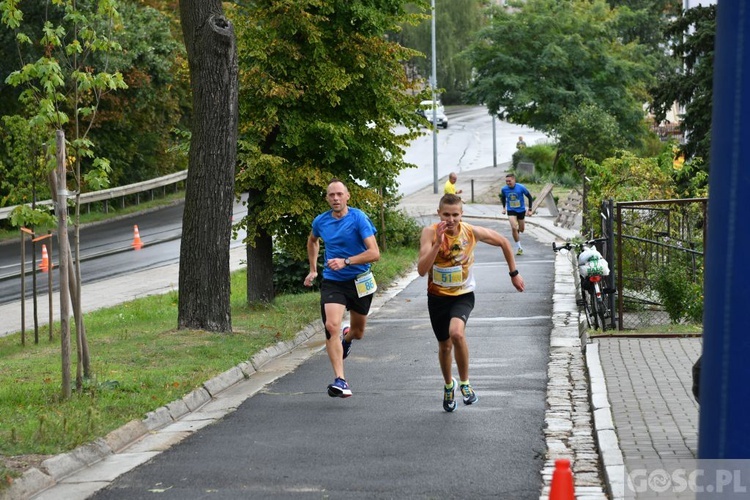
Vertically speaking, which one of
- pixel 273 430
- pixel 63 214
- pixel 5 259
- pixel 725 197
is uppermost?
pixel 725 197

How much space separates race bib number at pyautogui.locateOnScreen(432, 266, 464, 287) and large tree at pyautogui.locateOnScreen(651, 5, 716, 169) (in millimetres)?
18728

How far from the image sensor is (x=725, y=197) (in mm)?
3830

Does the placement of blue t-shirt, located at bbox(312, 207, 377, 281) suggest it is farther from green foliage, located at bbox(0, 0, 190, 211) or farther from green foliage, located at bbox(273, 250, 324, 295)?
green foliage, located at bbox(0, 0, 190, 211)

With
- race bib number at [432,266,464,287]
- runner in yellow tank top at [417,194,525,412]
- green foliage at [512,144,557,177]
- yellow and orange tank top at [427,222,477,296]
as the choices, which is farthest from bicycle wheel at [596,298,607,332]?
green foliage at [512,144,557,177]

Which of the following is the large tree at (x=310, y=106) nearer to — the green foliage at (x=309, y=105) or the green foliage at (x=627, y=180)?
the green foliage at (x=309, y=105)

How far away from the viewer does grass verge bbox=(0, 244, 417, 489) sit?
8.68 m

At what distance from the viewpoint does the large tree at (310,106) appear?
696 inches

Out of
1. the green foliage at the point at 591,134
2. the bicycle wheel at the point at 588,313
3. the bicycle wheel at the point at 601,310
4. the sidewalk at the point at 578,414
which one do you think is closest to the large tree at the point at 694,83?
the green foliage at the point at 591,134

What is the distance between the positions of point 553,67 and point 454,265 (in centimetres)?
4459

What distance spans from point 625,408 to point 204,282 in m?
7.02

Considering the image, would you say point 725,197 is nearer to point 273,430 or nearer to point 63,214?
point 273,430

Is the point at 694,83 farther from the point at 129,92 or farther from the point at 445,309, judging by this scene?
the point at 445,309

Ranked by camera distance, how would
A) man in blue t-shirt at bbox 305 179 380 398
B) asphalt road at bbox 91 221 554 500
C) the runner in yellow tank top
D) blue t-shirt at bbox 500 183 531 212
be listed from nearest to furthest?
asphalt road at bbox 91 221 554 500 → the runner in yellow tank top → man in blue t-shirt at bbox 305 179 380 398 → blue t-shirt at bbox 500 183 531 212

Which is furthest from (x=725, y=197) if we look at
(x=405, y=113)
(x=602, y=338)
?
(x=405, y=113)
